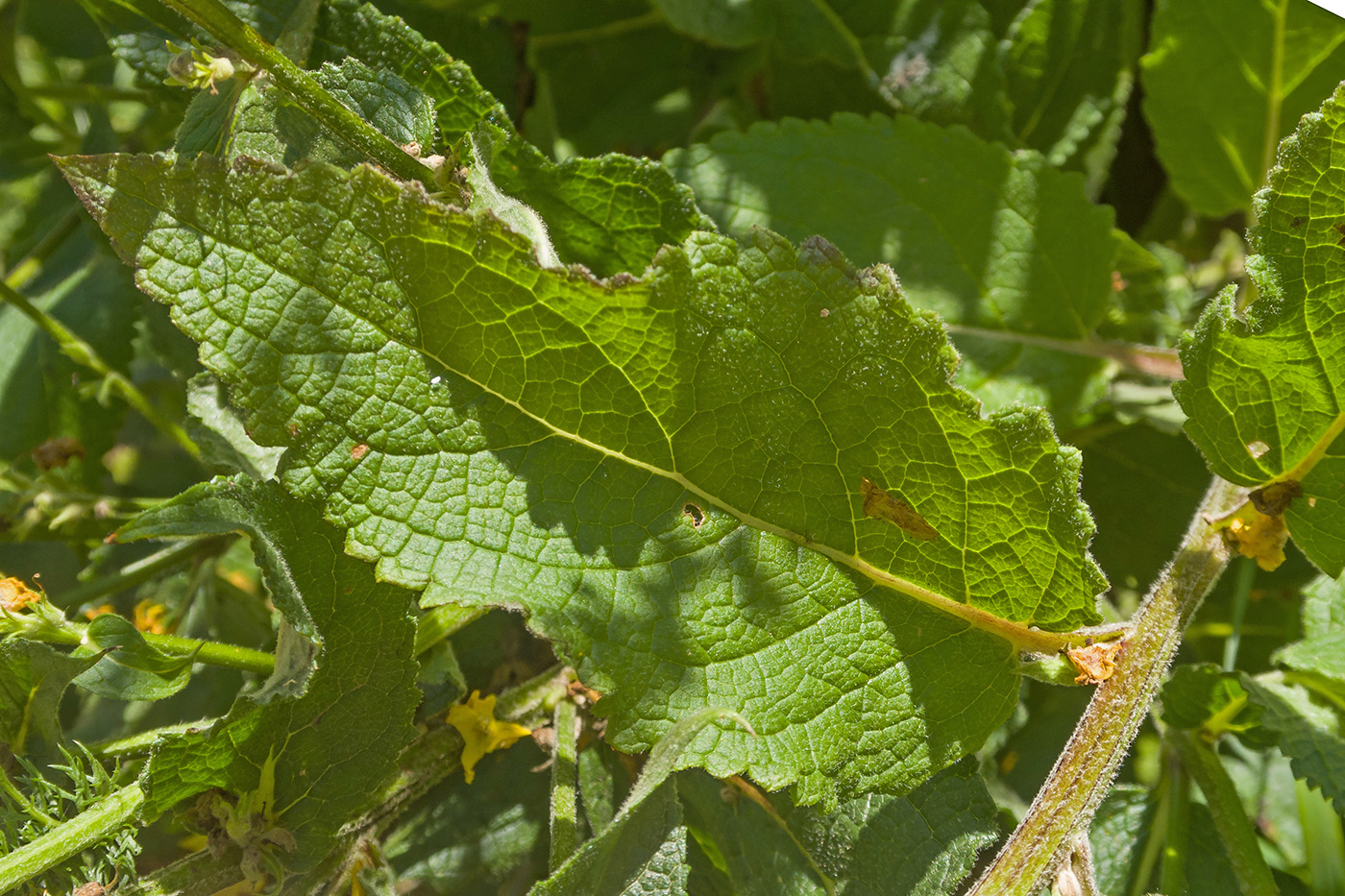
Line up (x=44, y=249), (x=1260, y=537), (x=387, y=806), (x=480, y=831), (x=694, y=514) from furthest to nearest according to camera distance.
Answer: (x=44, y=249)
(x=480, y=831)
(x=387, y=806)
(x=1260, y=537)
(x=694, y=514)

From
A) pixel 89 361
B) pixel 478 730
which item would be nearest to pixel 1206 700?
pixel 478 730

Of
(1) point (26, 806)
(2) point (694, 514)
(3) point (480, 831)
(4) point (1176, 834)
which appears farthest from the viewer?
(3) point (480, 831)

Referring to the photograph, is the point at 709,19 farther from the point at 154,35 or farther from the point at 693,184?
the point at 154,35

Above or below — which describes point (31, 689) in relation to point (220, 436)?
below

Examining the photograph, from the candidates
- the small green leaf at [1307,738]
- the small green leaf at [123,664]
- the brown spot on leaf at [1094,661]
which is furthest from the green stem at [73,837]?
the small green leaf at [1307,738]

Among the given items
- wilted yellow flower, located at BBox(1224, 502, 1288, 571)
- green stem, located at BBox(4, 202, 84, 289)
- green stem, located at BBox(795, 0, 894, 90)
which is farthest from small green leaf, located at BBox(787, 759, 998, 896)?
green stem, located at BBox(4, 202, 84, 289)

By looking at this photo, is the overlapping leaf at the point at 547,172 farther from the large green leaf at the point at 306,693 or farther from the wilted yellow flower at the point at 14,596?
the wilted yellow flower at the point at 14,596

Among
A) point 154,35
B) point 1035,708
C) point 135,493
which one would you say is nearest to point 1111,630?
point 1035,708

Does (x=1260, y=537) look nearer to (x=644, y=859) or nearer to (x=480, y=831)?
(x=644, y=859)
